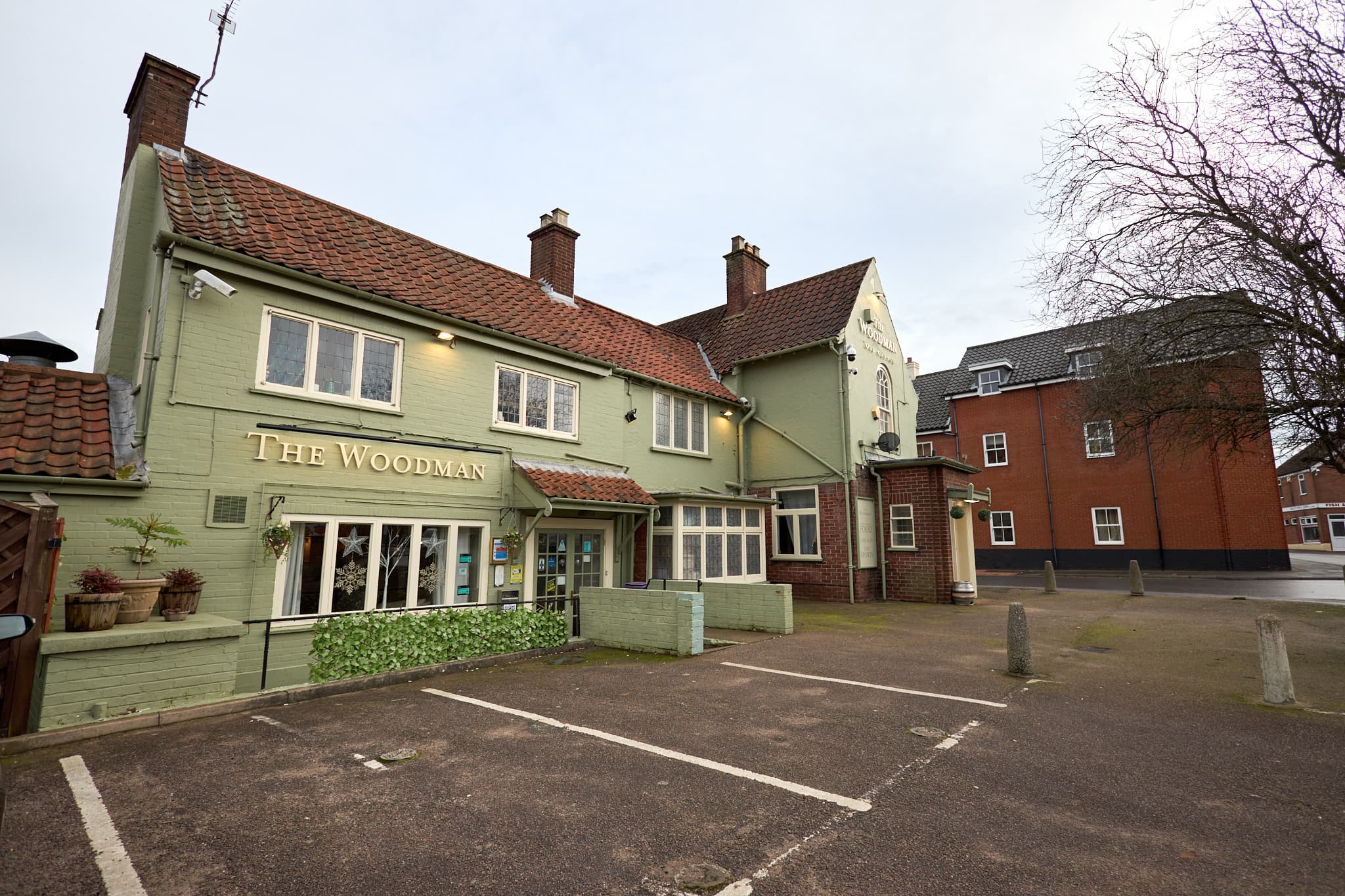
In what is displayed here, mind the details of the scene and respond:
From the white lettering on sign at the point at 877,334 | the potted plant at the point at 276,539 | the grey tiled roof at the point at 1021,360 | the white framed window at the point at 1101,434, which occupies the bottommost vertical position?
the potted plant at the point at 276,539

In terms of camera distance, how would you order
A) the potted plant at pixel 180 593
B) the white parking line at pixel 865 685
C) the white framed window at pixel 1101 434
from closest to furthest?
the white parking line at pixel 865 685
the potted plant at pixel 180 593
the white framed window at pixel 1101 434

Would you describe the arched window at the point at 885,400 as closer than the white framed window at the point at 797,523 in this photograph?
No

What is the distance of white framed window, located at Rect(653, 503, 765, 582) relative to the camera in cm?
1495

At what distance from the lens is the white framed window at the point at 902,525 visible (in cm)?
1798

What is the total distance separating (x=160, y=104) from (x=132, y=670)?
1015 centimetres

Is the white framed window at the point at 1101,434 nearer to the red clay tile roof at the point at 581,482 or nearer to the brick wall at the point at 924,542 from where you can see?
the brick wall at the point at 924,542

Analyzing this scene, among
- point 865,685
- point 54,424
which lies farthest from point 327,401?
point 865,685

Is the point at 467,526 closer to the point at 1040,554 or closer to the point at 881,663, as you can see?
the point at 881,663

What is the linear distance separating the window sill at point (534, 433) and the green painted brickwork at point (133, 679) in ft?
20.7

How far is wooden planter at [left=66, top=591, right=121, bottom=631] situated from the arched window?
18870 mm

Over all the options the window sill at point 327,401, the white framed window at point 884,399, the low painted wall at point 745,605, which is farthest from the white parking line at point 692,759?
the white framed window at point 884,399

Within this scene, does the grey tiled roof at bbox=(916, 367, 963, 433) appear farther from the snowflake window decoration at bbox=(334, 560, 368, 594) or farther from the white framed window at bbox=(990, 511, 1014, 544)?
the snowflake window decoration at bbox=(334, 560, 368, 594)

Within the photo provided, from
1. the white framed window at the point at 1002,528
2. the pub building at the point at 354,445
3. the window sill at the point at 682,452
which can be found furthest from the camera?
the white framed window at the point at 1002,528

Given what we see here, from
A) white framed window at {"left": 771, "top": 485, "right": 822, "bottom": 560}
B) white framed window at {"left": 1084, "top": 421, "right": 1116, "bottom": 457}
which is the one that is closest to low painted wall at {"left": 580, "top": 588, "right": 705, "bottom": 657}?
white framed window at {"left": 1084, "top": 421, "right": 1116, "bottom": 457}
